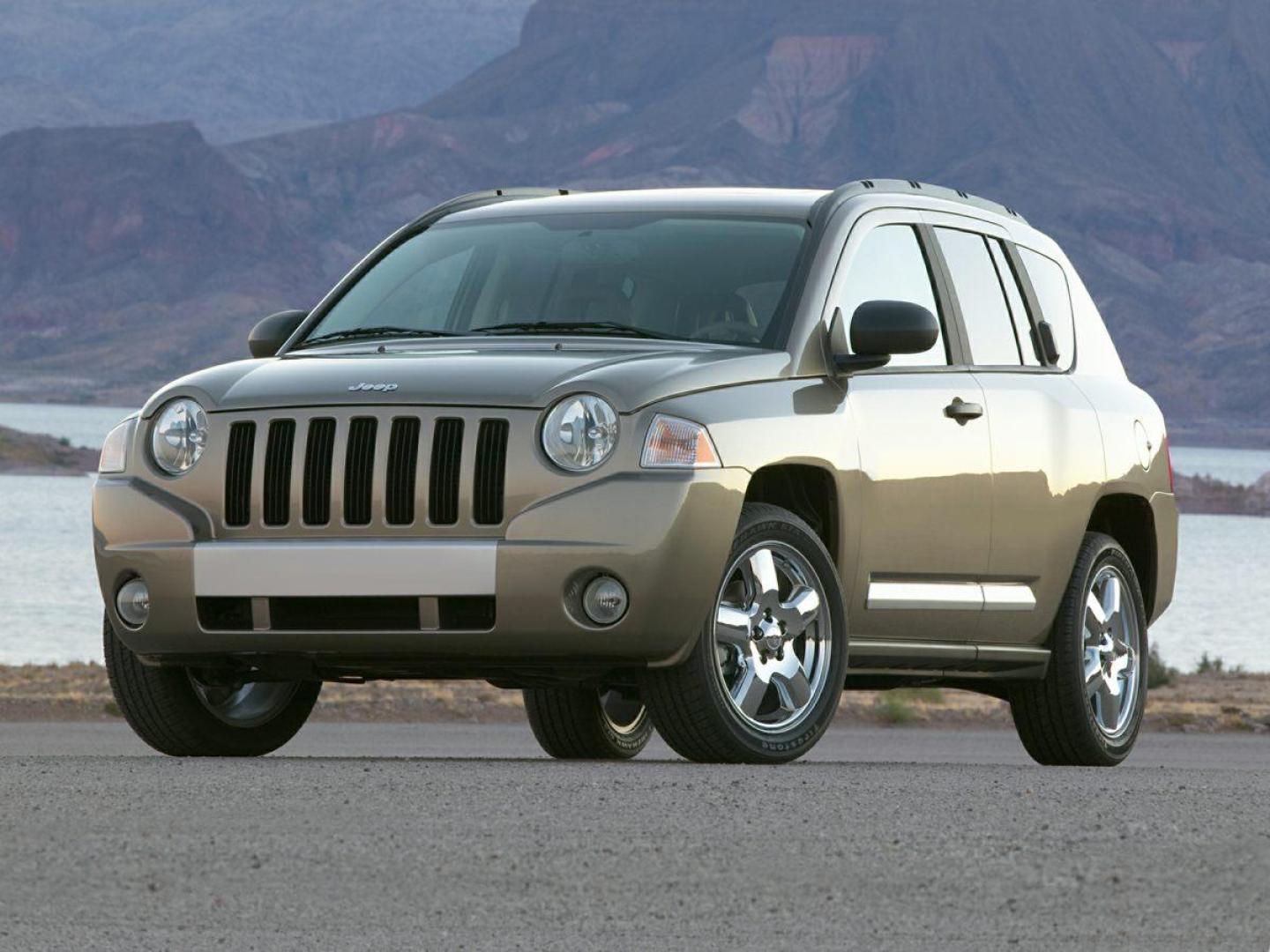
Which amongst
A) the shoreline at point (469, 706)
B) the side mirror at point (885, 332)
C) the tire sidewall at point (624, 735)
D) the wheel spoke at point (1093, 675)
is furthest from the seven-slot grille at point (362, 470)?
the shoreline at point (469, 706)

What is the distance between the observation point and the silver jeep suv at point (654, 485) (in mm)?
8523

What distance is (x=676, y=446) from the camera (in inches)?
336

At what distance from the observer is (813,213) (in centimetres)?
991

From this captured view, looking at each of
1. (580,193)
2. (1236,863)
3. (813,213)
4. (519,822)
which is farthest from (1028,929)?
(580,193)

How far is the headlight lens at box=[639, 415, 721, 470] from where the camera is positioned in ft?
27.9

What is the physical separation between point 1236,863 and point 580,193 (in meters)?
4.67

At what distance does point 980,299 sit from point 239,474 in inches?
134

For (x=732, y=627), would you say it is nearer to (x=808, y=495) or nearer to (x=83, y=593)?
A: (x=808, y=495)

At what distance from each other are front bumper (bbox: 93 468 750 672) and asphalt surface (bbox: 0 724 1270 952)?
41cm

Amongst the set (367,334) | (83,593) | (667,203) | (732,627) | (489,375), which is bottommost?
(83,593)

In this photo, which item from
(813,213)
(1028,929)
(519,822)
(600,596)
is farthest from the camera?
(813,213)

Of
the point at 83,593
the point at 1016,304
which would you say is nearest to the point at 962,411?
the point at 1016,304

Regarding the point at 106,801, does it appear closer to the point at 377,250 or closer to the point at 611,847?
the point at 611,847

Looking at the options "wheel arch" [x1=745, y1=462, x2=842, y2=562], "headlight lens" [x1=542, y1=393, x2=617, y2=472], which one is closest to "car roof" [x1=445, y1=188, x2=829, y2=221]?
"wheel arch" [x1=745, y1=462, x2=842, y2=562]
